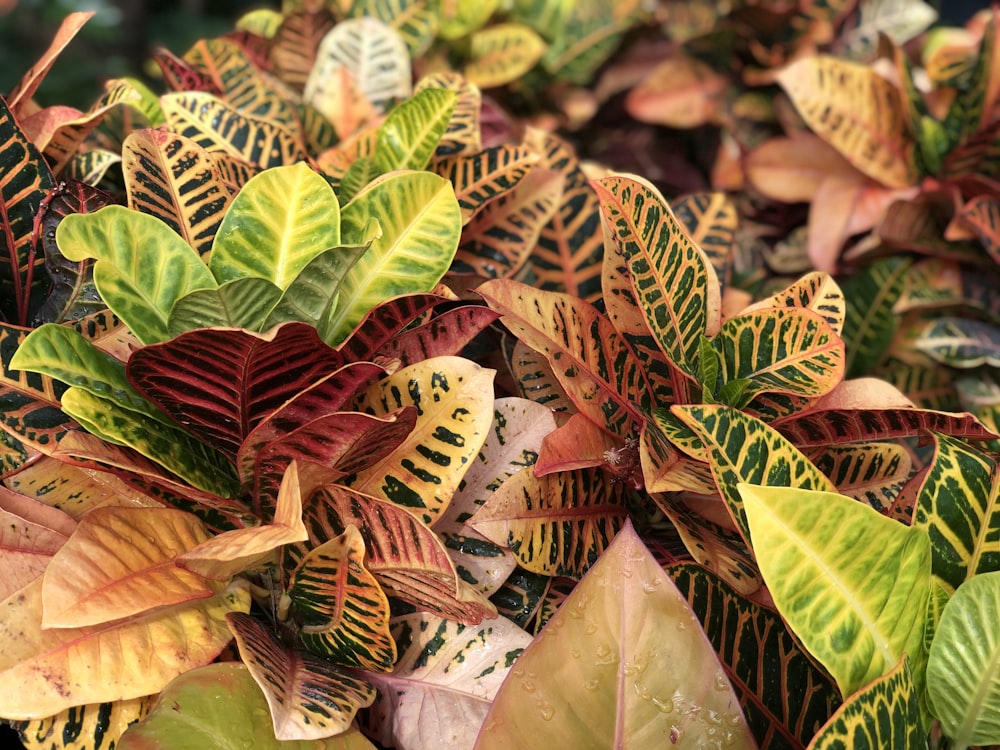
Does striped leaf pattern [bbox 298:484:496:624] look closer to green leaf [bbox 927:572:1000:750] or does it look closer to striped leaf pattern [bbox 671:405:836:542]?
striped leaf pattern [bbox 671:405:836:542]

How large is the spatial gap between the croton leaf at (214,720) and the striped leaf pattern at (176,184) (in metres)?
0.30

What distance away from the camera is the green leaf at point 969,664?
1.70 ft

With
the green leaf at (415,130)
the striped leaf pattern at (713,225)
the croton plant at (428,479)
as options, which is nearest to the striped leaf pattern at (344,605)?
the croton plant at (428,479)

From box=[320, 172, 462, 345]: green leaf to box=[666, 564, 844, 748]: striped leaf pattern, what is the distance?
0.27 meters

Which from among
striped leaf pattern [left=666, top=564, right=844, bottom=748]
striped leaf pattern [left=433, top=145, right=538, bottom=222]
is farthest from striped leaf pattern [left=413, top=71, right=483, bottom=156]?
striped leaf pattern [left=666, top=564, right=844, bottom=748]

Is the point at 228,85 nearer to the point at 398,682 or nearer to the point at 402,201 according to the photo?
the point at 402,201

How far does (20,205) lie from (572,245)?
0.46m

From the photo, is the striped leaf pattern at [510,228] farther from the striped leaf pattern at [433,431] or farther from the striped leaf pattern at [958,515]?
the striped leaf pattern at [958,515]

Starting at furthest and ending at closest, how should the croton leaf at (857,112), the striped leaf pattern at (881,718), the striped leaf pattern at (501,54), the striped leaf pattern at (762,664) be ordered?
the striped leaf pattern at (501,54)
the croton leaf at (857,112)
the striped leaf pattern at (762,664)
the striped leaf pattern at (881,718)

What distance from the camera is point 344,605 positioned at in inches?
21.9

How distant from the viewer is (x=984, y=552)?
573 millimetres

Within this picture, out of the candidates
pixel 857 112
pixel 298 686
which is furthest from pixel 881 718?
pixel 857 112

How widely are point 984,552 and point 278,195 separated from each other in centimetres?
52

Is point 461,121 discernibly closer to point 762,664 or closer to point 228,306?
point 228,306
